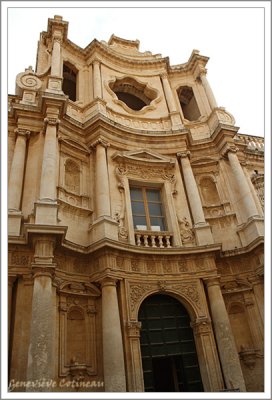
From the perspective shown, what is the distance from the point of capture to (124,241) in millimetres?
10570

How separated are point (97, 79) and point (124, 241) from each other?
7.35 meters

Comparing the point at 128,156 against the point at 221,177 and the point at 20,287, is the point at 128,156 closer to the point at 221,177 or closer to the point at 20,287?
the point at 221,177

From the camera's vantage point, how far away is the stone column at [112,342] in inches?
313

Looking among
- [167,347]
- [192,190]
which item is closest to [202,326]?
[167,347]

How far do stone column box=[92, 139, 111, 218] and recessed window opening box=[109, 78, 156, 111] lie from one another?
473cm

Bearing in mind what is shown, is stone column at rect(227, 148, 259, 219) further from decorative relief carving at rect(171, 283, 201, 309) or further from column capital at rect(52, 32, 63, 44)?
column capital at rect(52, 32, 63, 44)

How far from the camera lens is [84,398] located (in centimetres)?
539

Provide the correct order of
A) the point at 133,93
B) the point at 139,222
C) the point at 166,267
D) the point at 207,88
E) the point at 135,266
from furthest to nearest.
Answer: the point at 133,93 → the point at 207,88 → the point at 139,222 → the point at 166,267 → the point at 135,266

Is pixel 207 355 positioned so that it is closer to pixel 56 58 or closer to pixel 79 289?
pixel 79 289

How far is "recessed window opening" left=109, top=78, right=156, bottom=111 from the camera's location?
15.8 metres

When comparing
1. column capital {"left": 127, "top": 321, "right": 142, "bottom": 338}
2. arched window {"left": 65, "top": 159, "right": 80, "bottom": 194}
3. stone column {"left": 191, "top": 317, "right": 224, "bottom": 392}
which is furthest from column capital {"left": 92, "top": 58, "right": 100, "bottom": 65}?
stone column {"left": 191, "top": 317, "right": 224, "bottom": 392}

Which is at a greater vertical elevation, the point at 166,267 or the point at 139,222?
the point at 139,222

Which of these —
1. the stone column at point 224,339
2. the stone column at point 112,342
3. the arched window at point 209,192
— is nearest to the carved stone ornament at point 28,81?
the arched window at point 209,192

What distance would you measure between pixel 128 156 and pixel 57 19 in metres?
7.04
